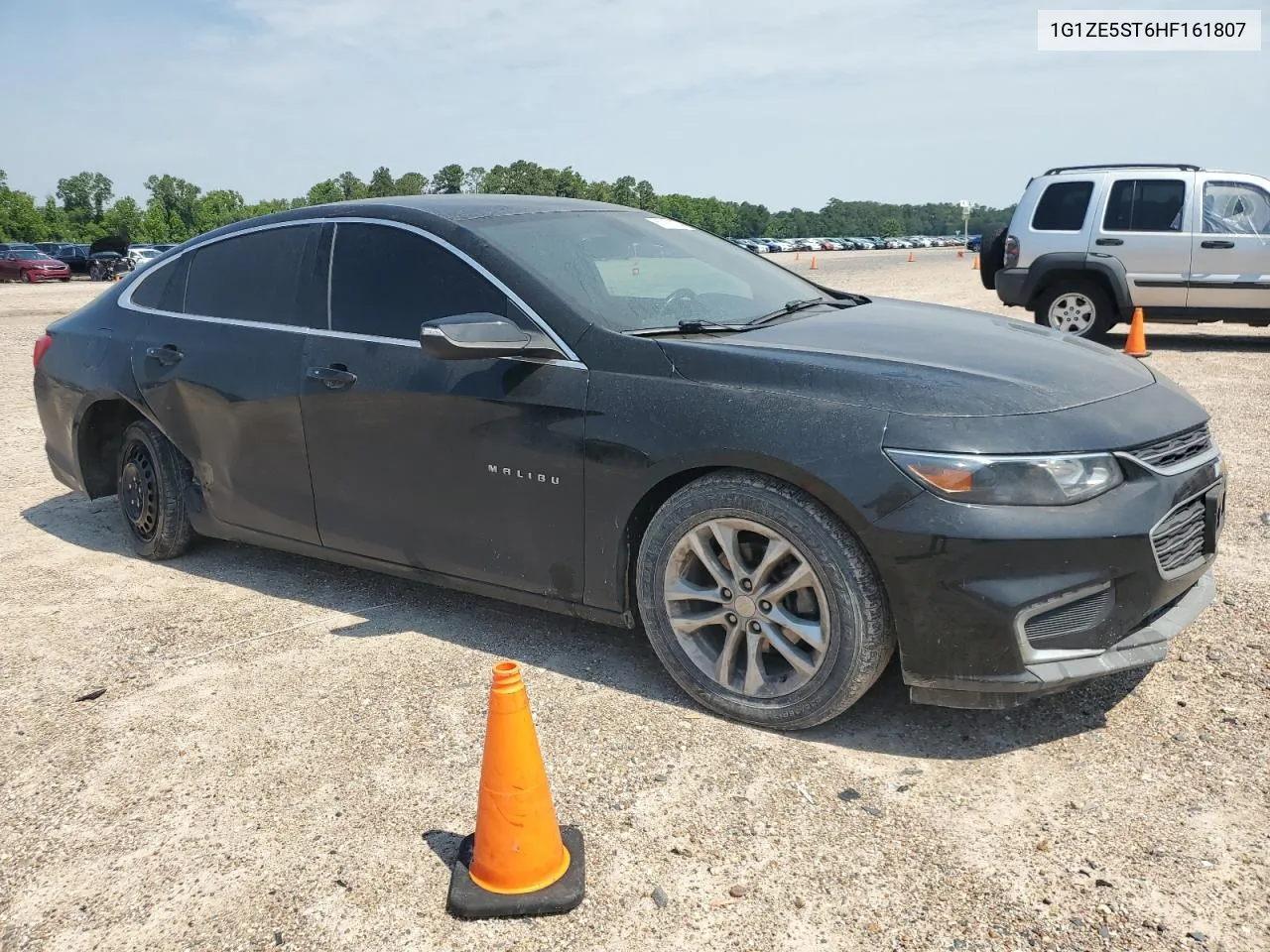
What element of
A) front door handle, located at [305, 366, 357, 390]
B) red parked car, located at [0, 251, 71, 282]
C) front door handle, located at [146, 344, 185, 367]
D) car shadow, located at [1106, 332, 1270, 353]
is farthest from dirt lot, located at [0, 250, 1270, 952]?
red parked car, located at [0, 251, 71, 282]

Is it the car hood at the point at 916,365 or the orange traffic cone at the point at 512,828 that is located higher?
the car hood at the point at 916,365

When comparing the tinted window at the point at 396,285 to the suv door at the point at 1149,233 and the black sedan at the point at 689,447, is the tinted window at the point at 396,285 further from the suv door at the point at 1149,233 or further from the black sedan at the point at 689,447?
the suv door at the point at 1149,233

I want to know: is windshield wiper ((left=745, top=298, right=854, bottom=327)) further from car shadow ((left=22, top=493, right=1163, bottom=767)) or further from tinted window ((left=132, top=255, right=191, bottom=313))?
tinted window ((left=132, top=255, right=191, bottom=313))

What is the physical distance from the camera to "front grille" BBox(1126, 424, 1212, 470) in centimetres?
313

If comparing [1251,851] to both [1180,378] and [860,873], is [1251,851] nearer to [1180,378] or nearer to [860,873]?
[860,873]

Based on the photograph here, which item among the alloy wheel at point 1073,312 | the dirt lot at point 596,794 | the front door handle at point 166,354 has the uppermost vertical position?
the front door handle at point 166,354

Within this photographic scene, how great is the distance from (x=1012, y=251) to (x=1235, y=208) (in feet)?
7.43

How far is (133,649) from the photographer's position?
4219 mm

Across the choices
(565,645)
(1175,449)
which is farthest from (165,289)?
(1175,449)

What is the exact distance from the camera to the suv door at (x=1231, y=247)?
1123cm

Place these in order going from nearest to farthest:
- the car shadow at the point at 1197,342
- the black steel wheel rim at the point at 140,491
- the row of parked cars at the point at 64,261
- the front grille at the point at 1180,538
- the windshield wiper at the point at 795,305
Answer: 1. the front grille at the point at 1180,538
2. the windshield wiper at the point at 795,305
3. the black steel wheel rim at the point at 140,491
4. the car shadow at the point at 1197,342
5. the row of parked cars at the point at 64,261

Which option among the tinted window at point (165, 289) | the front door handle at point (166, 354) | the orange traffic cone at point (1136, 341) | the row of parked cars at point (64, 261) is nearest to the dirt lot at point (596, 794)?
the front door handle at point (166, 354)

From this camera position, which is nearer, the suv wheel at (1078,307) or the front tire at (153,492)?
the front tire at (153,492)

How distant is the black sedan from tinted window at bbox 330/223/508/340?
0.5 inches
